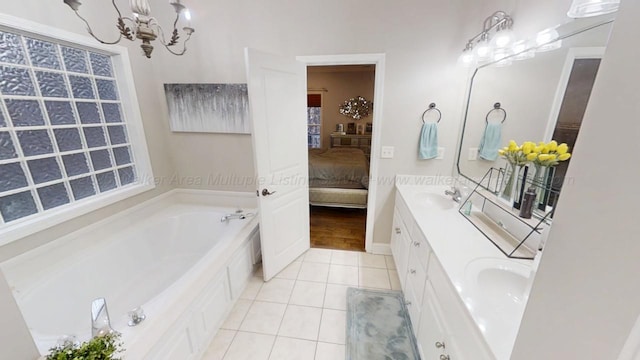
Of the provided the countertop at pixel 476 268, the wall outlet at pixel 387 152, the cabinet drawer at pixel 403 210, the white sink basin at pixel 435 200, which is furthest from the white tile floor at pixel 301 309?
the wall outlet at pixel 387 152

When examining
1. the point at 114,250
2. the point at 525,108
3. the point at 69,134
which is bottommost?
the point at 114,250

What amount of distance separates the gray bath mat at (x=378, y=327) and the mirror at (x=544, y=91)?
125 centimetres

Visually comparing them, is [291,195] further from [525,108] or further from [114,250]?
[525,108]

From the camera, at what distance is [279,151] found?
7.04ft

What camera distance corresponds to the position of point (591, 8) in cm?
102

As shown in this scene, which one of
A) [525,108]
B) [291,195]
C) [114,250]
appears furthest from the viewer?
[291,195]

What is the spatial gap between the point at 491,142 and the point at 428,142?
604 millimetres

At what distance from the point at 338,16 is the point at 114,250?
283 centimetres

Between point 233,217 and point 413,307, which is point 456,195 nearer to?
point 413,307

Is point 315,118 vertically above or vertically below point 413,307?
above

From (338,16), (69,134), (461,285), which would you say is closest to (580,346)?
(461,285)

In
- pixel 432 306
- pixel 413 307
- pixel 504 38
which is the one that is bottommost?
pixel 413 307

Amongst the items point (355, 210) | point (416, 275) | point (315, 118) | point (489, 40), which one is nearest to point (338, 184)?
point (355, 210)

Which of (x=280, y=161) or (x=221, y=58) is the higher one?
(x=221, y=58)
